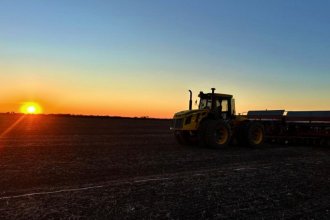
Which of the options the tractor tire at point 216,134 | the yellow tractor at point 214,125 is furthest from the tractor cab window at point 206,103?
the tractor tire at point 216,134

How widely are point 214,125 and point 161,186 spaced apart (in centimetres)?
924

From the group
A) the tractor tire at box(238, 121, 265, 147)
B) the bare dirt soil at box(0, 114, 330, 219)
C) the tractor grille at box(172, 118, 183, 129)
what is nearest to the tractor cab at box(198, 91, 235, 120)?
the tractor tire at box(238, 121, 265, 147)

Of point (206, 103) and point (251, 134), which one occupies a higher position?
point (206, 103)

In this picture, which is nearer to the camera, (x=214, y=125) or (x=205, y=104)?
(x=214, y=125)

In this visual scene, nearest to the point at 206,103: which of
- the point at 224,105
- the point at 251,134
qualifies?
the point at 224,105

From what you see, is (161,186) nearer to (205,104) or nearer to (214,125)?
(214,125)

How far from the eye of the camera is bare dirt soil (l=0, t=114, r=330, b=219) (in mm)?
7227

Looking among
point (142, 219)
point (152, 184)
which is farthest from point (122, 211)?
point (152, 184)

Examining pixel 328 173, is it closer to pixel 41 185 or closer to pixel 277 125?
pixel 41 185

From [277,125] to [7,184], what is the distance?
15.1m

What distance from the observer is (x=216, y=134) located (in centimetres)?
1850

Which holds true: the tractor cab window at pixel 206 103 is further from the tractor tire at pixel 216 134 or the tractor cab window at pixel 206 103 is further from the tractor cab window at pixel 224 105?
the tractor tire at pixel 216 134

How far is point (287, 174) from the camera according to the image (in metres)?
11.3

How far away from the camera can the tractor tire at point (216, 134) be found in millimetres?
18141
